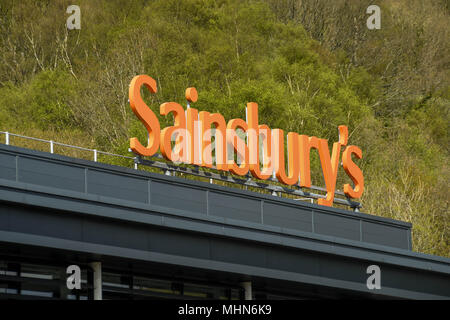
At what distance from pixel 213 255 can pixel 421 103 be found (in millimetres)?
61276

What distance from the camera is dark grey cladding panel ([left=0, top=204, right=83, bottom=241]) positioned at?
2491 centimetres

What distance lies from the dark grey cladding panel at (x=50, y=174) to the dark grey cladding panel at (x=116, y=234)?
44.8 inches

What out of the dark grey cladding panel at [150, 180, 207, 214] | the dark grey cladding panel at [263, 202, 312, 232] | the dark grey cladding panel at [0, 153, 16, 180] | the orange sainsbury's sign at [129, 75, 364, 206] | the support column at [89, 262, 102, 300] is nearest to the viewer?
the dark grey cladding panel at [0, 153, 16, 180]

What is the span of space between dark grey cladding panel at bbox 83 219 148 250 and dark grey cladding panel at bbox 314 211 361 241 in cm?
745

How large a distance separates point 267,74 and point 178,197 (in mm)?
49043

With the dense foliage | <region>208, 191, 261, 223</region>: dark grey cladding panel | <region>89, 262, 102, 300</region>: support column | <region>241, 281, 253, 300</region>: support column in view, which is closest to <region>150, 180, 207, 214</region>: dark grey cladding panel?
<region>208, 191, 261, 223</region>: dark grey cladding panel

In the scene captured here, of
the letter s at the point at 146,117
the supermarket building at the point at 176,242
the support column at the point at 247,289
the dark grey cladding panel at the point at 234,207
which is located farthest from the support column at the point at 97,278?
the letter s at the point at 146,117

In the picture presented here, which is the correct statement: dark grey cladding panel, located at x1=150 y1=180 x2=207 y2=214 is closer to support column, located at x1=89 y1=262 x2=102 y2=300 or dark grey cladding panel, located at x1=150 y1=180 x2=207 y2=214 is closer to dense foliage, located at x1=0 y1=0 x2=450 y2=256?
support column, located at x1=89 y1=262 x2=102 y2=300

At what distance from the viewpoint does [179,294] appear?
30125 millimetres

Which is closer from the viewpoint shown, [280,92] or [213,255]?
[213,255]

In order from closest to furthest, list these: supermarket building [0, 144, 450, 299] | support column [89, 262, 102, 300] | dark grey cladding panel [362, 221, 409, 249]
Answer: supermarket building [0, 144, 450, 299]
support column [89, 262, 102, 300]
dark grey cladding panel [362, 221, 409, 249]

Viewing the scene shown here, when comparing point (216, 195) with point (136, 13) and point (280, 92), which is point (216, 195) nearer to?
point (280, 92)

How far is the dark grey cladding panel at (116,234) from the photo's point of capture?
2644 cm
